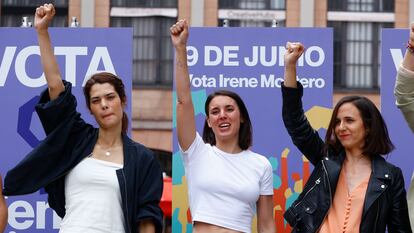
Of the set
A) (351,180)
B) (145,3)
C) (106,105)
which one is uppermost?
(145,3)

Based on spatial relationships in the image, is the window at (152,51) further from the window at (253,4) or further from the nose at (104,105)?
the nose at (104,105)

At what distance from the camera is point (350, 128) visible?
14.5 ft

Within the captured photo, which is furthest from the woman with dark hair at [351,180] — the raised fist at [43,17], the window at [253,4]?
the window at [253,4]

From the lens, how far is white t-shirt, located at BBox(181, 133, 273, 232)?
457 centimetres

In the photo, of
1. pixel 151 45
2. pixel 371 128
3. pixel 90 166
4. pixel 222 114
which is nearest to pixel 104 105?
pixel 90 166

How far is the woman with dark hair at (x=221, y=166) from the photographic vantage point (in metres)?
4.56

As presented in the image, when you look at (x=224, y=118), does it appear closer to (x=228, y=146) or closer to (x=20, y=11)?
(x=228, y=146)

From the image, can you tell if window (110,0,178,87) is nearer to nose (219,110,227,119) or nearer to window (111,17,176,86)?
window (111,17,176,86)

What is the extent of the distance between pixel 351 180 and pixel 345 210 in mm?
180

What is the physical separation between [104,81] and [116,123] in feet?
0.75

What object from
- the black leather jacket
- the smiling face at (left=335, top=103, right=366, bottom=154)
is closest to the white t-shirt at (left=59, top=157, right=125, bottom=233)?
the black leather jacket

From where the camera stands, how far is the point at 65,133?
4402mm

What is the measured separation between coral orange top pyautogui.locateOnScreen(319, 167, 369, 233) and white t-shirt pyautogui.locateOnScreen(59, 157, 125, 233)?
1000 mm

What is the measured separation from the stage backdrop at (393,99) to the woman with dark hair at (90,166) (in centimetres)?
187
